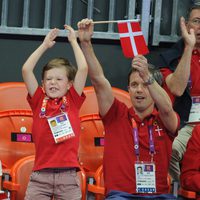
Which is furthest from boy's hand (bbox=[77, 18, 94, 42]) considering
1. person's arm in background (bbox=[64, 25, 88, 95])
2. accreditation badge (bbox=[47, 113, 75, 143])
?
accreditation badge (bbox=[47, 113, 75, 143])

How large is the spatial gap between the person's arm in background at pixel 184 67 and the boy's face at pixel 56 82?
0.83 m

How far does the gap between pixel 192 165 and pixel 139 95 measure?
0.63 meters

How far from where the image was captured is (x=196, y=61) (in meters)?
4.70

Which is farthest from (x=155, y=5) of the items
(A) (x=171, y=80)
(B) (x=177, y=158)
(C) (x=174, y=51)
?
(B) (x=177, y=158)

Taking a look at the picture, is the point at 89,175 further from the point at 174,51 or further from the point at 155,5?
the point at 155,5

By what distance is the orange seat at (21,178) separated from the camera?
12.9 ft

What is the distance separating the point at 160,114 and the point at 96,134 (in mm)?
803

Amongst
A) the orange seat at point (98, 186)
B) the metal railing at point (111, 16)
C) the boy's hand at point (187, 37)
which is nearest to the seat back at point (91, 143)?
the orange seat at point (98, 186)

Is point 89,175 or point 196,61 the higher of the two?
point 196,61

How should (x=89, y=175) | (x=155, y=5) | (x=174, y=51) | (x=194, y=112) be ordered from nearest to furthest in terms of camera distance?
(x=89, y=175), (x=194, y=112), (x=174, y=51), (x=155, y=5)

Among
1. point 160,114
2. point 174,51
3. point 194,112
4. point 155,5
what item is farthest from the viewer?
point 155,5

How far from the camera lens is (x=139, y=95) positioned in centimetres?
384

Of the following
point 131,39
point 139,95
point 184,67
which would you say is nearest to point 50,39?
point 131,39

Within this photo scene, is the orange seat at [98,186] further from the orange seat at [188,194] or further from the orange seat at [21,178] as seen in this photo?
the orange seat at [188,194]
